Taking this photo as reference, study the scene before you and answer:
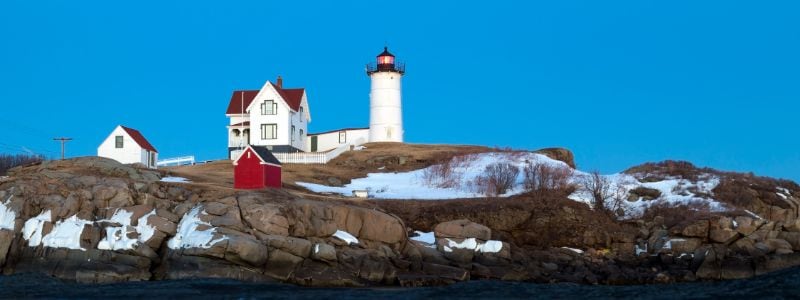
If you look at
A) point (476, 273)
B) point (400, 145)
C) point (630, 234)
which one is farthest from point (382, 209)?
point (400, 145)

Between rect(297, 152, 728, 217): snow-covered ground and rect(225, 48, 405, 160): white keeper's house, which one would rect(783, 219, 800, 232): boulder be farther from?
rect(225, 48, 405, 160): white keeper's house

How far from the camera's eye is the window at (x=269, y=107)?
6438 cm

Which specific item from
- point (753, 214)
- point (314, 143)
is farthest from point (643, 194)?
point (314, 143)

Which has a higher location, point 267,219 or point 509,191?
point 509,191

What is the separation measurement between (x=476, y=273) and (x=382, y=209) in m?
8.11

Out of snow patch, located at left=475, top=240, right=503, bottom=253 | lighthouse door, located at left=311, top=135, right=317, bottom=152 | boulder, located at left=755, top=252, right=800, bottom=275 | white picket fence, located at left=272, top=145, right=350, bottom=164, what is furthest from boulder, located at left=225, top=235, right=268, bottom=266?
lighthouse door, located at left=311, top=135, right=317, bottom=152

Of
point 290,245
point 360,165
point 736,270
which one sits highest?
point 360,165

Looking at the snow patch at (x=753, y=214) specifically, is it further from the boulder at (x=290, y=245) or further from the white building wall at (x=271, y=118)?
the white building wall at (x=271, y=118)

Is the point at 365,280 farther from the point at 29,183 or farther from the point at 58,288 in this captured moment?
the point at 29,183

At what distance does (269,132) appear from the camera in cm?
6475

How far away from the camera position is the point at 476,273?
1314 inches

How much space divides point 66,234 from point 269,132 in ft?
102

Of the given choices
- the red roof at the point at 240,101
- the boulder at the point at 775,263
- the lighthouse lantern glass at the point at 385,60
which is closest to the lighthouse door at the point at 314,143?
the red roof at the point at 240,101

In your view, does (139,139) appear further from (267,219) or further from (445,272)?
(445,272)
